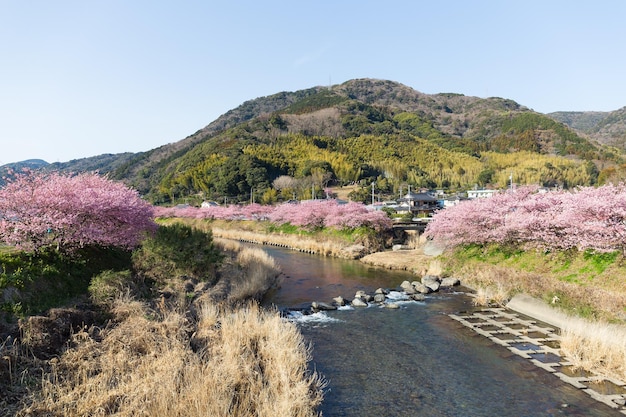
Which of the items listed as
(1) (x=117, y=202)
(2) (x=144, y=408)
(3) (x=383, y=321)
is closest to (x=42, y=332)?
(2) (x=144, y=408)

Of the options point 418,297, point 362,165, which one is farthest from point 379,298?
point 362,165

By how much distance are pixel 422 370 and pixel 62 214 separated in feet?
50.8

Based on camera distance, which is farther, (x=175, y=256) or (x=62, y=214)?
(x=175, y=256)

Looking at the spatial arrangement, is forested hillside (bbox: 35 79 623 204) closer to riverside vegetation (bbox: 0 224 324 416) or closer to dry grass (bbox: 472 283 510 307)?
dry grass (bbox: 472 283 510 307)

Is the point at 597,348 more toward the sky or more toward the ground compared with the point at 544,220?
more toward the ground

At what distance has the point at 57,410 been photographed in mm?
8188

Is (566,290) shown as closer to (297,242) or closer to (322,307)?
(322,307)

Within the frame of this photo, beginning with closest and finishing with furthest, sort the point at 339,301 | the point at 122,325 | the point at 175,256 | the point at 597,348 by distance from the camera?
the point at 122,325 < the point at 597,348 < the point at 175,256 < the point at 339,301

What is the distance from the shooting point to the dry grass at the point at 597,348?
12.3 m

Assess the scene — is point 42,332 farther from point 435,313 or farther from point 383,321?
point 435,313

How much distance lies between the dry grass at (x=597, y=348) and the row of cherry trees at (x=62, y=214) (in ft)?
64.4

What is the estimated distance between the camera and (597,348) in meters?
13.0

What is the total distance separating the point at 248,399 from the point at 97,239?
38.1ft

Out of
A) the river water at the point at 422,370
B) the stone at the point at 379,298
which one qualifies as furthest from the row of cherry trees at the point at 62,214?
the stone at the point at 379,298
